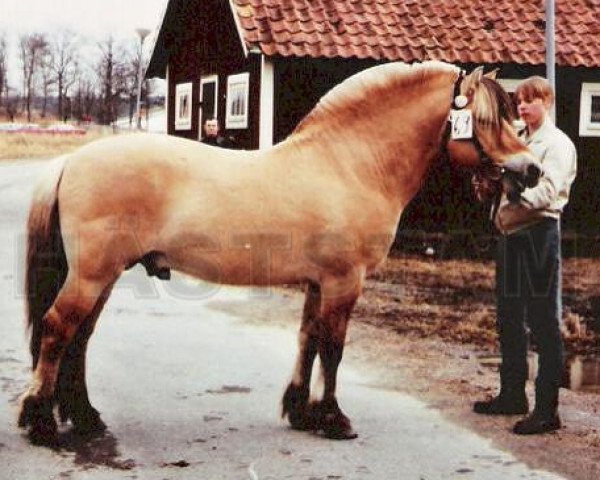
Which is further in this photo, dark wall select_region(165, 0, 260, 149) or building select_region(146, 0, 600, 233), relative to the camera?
dark wall select_region(165, 0, 260, 149)

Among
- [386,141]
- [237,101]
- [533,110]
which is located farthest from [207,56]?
[386,141]

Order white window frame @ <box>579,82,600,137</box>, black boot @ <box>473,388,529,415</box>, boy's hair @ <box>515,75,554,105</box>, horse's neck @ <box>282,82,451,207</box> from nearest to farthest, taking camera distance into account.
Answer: horse's neck @ <box>282,82,451,207</box> < boy's hair @ <box>515,75,554,105</box> < black boot @ <box>473,388,529,415</box> < white window frame @ <box>579,82,600,137</box>

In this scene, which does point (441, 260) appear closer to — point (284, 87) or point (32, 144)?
point (284, 87)

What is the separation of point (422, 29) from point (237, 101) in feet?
11.3

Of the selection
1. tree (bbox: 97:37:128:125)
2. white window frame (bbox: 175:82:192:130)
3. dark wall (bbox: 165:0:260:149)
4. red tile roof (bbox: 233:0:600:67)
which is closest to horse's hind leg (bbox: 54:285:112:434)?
red tile roof (bbox: 233:0:600:67)

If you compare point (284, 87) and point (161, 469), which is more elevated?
point (284, 87)

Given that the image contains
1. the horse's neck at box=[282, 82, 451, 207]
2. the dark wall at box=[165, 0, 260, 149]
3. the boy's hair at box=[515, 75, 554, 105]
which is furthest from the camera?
the dark wall at box=[165, 0, 260, 149]

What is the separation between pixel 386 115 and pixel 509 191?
79 cm

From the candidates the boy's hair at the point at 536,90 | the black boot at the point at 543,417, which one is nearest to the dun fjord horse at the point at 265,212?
the boy's hair at the point at 536,90

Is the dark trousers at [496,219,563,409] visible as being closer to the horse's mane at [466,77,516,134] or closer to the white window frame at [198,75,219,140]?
the horse's mane at [466,77,516,134]

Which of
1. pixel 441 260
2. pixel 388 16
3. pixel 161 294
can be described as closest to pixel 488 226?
pixel 441 260

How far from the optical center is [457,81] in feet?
16.7

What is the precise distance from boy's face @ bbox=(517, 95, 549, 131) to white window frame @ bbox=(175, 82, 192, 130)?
14434 mm

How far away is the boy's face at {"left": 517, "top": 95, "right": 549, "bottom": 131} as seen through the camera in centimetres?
538
